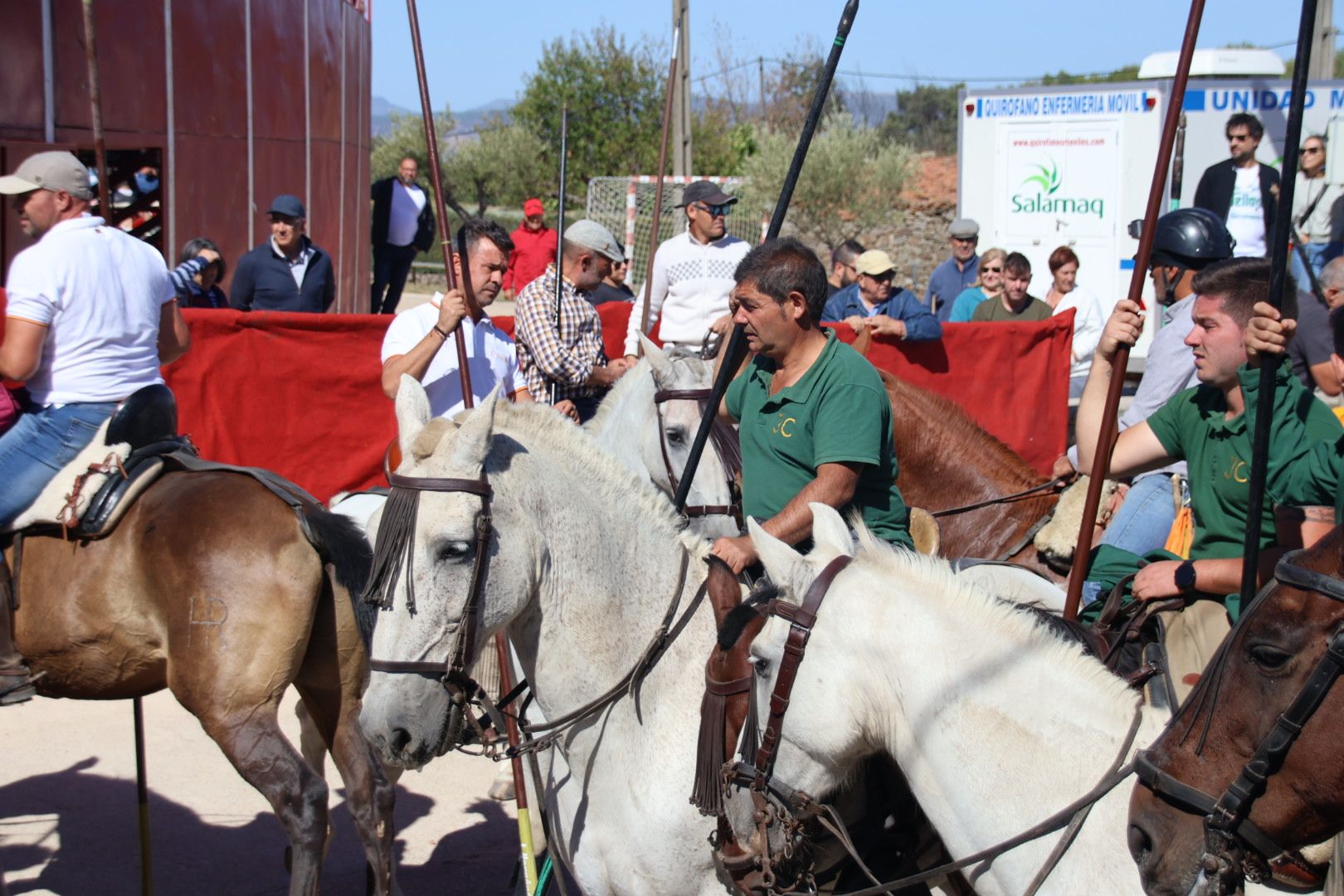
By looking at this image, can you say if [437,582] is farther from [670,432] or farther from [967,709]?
[670,432]

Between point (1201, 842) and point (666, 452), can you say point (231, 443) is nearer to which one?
point (666, 452)

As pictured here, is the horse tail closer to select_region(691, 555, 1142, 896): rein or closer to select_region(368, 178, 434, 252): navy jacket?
select_region(691, 555, 1142, 896): rein

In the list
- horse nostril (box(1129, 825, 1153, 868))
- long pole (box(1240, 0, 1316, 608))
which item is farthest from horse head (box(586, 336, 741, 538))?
horse nostril (box(1129, 825, 1153, 868))

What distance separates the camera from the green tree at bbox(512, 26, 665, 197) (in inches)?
1137

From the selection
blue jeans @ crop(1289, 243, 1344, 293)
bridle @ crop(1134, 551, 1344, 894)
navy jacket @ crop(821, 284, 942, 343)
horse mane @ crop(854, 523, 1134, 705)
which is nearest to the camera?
bridle @ crop(1134, 551, 1344, 894)

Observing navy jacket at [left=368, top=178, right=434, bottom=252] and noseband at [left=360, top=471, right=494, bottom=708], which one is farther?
navy jacket at [left=368, top=178, right=434, bottom=252]

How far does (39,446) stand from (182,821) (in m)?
1.97

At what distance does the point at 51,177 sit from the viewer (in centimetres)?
454

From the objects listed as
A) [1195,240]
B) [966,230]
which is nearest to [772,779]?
[1195,240]

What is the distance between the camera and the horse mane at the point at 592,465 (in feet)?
11.2

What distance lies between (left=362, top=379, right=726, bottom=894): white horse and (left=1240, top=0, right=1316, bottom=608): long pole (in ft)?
4.61

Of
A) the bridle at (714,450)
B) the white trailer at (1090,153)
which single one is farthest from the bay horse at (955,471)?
the white trailer at (1090,153)

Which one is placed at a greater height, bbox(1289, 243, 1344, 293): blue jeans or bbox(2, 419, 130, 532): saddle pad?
bbox(1289, 243, 1344, 293): blue jeans

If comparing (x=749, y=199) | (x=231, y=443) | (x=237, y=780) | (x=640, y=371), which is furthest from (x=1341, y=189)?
(x=749, y=199)
